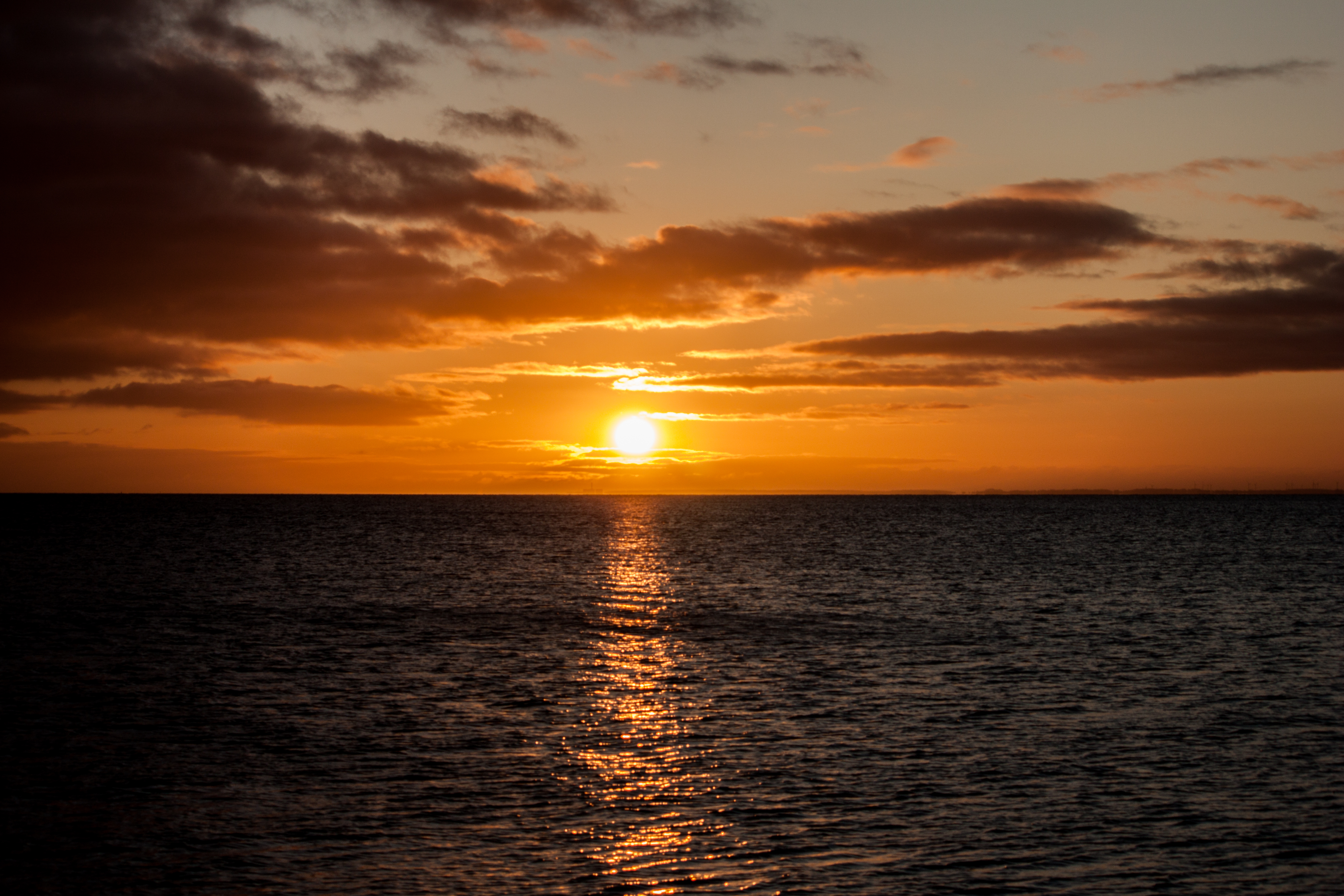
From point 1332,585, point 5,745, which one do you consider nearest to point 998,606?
point 1332,585

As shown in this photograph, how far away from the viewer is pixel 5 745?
1218 inches

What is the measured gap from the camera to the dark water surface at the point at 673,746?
21.7 meters

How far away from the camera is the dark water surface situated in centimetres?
2170

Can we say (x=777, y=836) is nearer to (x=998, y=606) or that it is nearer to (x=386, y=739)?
(x=386, y=739)

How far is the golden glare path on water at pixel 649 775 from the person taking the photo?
21250 mm

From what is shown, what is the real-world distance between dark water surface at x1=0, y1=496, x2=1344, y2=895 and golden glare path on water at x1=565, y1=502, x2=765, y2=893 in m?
0.12

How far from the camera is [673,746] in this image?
3139 cm

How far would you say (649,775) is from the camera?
28.2 meters

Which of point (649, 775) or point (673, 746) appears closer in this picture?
point (649, 775)

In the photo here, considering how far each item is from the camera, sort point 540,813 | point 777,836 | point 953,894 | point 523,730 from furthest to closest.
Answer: point 523,730 → point 540,813 → point 777,836 → point 953,894

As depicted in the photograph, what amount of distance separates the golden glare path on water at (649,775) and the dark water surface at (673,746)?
0.41 feet

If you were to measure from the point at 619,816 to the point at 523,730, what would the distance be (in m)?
9.22

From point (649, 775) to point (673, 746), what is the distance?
10.7 ft

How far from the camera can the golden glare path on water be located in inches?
837
